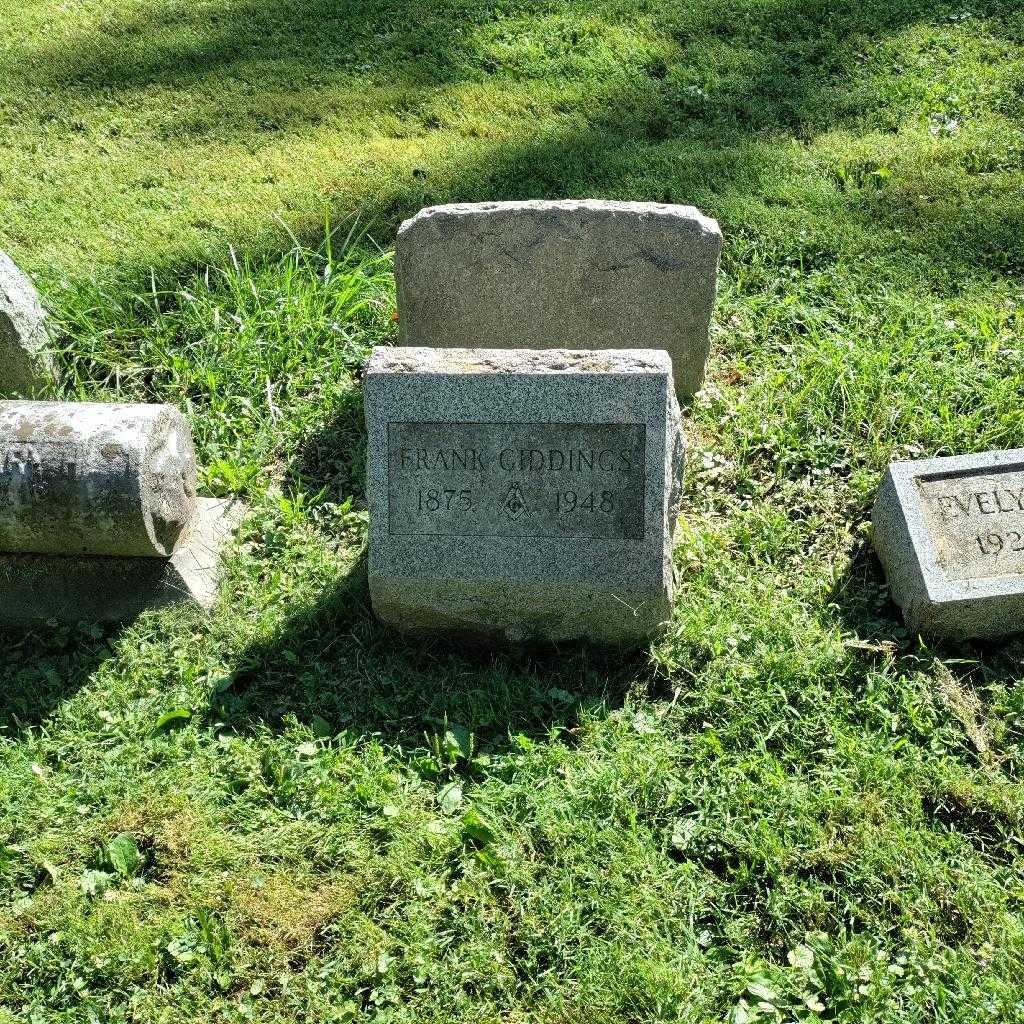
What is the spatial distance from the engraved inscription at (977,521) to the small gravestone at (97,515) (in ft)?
7.94

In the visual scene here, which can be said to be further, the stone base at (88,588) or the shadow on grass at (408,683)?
the stone base at (88,588)

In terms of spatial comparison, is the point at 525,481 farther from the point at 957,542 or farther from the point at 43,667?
the point at 43,667

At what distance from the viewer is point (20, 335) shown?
4.35m

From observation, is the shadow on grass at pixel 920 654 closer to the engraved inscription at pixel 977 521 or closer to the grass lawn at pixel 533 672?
the grass lawn at pixel 533 672

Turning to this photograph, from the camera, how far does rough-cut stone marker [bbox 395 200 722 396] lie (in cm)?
423

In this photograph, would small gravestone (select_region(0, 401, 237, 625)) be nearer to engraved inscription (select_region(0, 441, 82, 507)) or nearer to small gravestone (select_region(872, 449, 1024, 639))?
engraved inscription (select_region(0, 441, 82, 507))

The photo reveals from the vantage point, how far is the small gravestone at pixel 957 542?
341cm

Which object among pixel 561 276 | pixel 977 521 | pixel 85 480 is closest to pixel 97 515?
pixel 85 480

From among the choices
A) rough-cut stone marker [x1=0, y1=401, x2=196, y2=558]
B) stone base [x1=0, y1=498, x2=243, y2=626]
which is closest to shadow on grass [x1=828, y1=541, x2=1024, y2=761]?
stone base [x1=0, y1=498, x2=243, y2=626]

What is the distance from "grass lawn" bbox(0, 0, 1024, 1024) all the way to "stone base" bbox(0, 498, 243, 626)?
78mm

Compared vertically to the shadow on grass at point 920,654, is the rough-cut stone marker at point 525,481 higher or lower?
higher

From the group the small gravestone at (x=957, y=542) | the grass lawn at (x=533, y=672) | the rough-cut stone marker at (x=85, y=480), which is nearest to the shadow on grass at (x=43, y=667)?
the grass lawn at (x=533, y=672)

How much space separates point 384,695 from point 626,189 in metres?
3.28

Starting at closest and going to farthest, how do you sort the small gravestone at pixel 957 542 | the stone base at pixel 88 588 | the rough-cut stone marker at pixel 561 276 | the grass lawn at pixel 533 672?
the grass lawn at pixel 533 672 < the small gravestone at pixel 957 542 < the stone base at pixel 88 588 < the rough-cut stone marker at pixel 561 276
